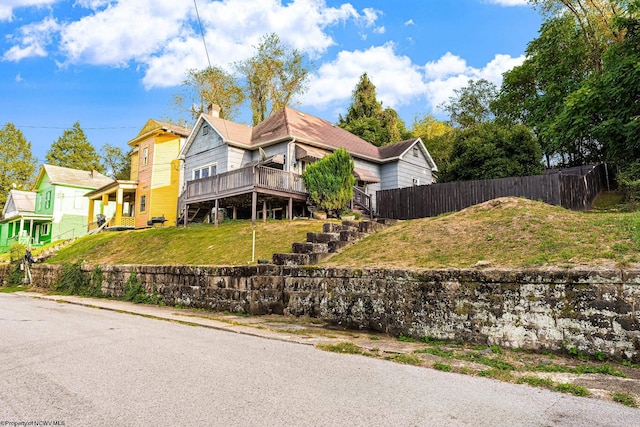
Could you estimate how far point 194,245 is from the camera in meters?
17.2

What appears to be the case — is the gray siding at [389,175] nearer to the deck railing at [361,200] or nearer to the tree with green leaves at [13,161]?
the deck railing at [361,200]

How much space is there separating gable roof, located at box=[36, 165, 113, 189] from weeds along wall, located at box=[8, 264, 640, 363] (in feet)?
117

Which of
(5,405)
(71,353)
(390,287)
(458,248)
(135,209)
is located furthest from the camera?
(135,209)

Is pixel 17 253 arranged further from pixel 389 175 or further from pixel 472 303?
pixel 472 303

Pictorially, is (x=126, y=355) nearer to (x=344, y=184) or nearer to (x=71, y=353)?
(x=71, y=353)

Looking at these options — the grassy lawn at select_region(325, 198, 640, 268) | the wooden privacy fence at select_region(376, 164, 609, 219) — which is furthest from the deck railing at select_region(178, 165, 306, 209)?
the grassy lawn at select_region(325, 198, 640, 268)

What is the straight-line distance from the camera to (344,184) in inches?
744

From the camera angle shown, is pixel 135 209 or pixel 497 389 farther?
pixel 135 209

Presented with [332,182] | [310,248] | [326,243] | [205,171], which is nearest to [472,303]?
[310,248]

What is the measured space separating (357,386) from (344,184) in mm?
14771

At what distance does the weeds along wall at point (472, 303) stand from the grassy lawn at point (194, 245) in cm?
366

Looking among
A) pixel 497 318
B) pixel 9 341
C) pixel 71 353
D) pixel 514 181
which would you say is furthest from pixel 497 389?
pixel 514 181

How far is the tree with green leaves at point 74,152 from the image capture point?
53.4 m

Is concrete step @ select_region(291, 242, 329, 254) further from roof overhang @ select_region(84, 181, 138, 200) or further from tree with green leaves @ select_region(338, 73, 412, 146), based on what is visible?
tree with green leaves @ select_region(338, 73, 412, 146)
